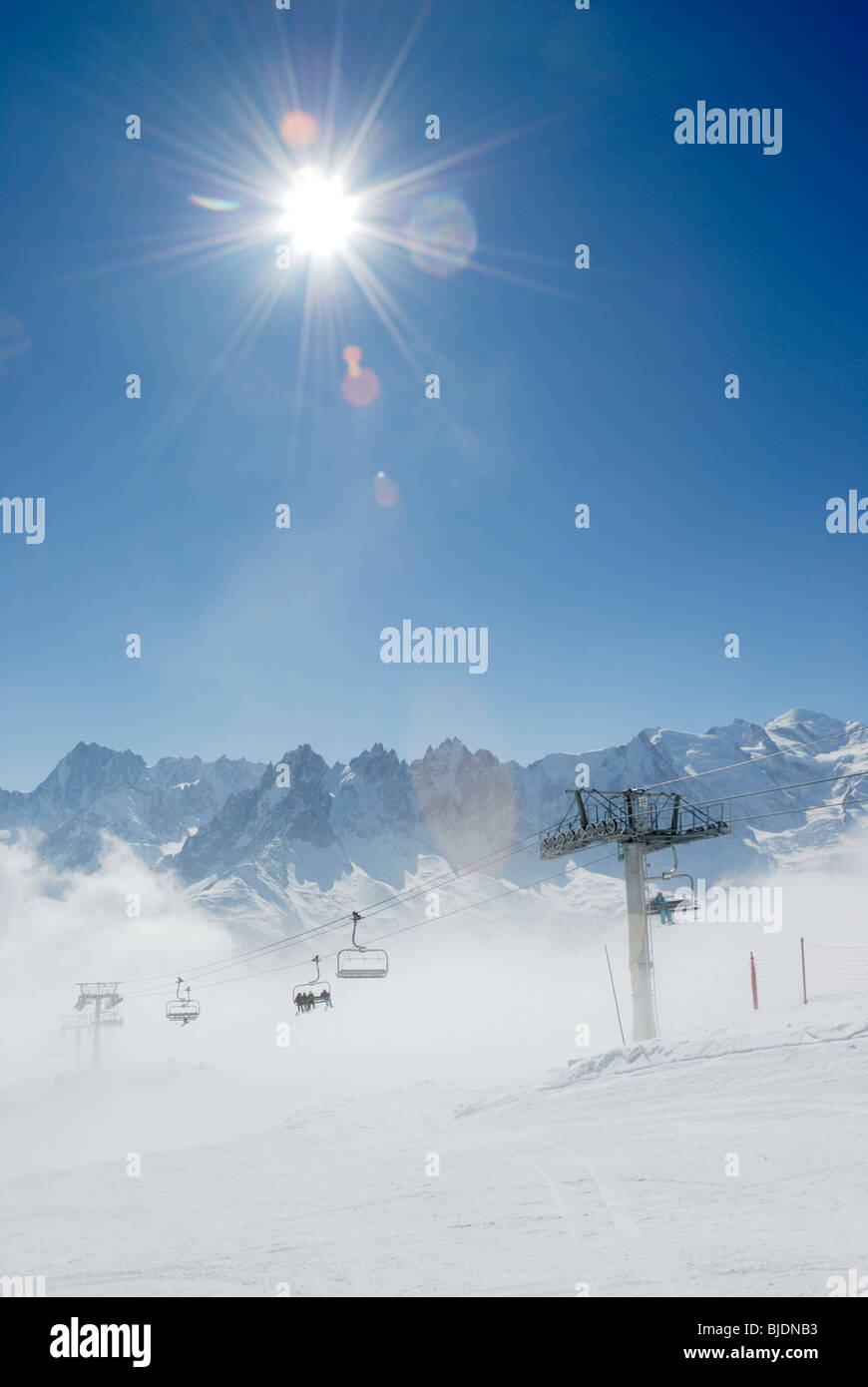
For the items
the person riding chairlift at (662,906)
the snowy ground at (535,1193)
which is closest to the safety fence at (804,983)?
the snowy ground at (535,1193)

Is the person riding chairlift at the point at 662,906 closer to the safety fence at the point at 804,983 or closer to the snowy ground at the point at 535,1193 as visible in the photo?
the safety fence at the point at 804,983

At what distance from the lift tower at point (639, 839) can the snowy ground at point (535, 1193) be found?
11193mm

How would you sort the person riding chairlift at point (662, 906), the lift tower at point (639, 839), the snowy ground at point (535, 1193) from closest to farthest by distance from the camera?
the snowy ground at point (535, 1193) < the lift tower at point (639, 839) < the person riding chairlift at point (662, 906)

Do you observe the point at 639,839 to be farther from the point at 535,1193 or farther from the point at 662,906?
the point at 535,1193

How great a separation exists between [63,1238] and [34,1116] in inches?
5055

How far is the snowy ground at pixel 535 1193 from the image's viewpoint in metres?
10.9

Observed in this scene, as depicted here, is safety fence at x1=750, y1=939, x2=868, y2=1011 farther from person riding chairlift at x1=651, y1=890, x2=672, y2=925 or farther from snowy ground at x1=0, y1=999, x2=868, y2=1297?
person riding chairlift at x1=651, y1=890, x2=672, y2=925

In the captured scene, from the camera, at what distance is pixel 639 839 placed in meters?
38.0

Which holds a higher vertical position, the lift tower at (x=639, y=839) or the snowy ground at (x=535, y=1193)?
the lift tower at (x=639, y=839)

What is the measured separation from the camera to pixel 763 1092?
61.6 feet

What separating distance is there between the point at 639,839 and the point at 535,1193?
24.7m
